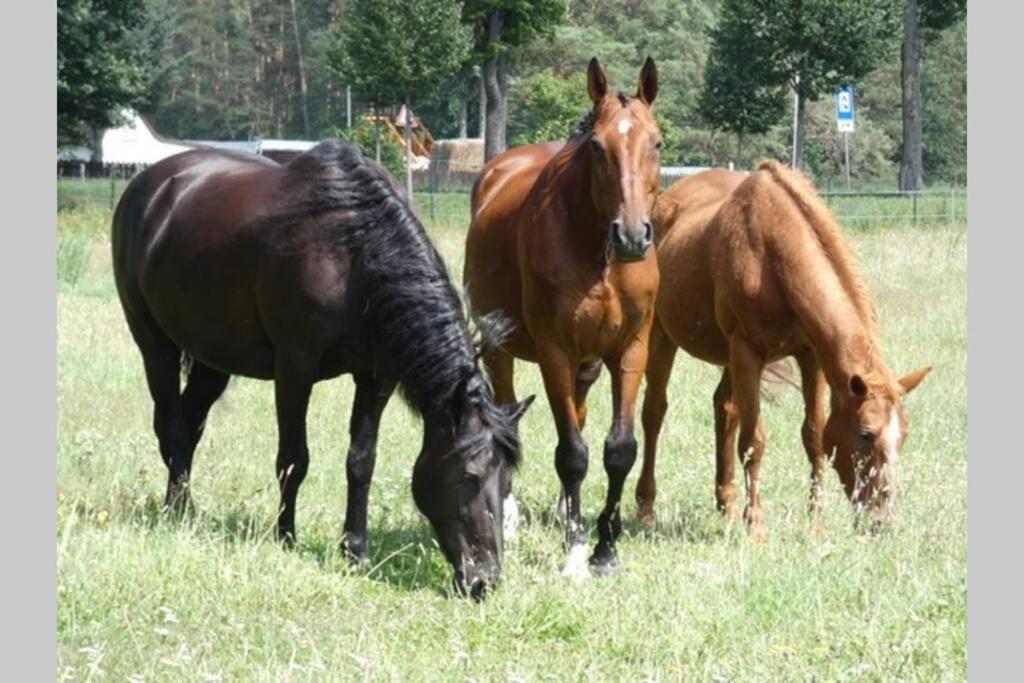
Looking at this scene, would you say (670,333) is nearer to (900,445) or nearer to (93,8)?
(900,445)

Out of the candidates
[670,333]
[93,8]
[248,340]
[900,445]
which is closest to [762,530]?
[900,445]

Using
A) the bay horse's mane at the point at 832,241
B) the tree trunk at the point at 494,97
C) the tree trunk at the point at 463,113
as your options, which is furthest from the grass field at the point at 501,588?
the tree trunk at the point at 463,113

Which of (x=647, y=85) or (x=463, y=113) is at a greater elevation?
(x=463, y=113)

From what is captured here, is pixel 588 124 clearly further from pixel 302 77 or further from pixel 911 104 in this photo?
pixel 302 77

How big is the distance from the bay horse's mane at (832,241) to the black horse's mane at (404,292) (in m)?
1.99

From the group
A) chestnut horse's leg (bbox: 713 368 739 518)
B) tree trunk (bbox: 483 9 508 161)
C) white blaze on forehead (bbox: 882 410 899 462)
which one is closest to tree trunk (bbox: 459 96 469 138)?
tree trunk (bbox: 483 9 508 161)

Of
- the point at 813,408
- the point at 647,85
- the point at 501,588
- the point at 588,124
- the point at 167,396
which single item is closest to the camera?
the point at 501,588

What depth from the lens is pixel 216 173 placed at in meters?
8.24

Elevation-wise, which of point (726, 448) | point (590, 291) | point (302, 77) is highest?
point (302, 77)

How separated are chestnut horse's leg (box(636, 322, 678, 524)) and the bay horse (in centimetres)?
208

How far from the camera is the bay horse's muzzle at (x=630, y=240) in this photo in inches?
250

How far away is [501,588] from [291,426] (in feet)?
5.28

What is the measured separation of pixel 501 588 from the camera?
6133mm

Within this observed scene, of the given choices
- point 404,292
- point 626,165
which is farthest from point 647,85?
point 404,292
